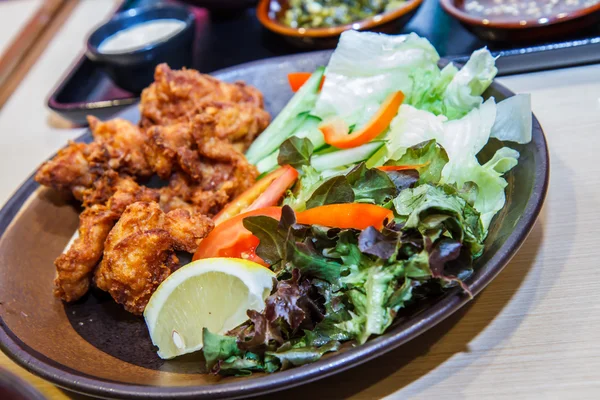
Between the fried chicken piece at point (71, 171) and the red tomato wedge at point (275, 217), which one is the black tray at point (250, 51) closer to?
the fried chicken piece at point (71, 171)

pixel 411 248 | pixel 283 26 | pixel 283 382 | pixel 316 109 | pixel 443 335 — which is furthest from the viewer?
pixel 283 26

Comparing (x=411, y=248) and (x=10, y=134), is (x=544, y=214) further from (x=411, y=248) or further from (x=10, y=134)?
(x=10, y=134)

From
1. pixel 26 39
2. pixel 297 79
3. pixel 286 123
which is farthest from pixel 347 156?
pixel 26 39

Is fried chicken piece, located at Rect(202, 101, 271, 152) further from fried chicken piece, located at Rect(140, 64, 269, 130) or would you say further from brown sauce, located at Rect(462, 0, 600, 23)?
brown sauce, located at Rect(462, 0, 600, 23)

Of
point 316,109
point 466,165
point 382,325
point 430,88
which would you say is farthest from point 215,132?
point 382,325

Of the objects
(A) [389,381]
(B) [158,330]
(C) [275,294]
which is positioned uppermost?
(C) [275,294]

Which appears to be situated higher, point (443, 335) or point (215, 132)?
point (215, 132)

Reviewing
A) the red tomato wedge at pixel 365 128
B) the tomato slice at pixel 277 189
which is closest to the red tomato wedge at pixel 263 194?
the tomato slice at pixel 277 189

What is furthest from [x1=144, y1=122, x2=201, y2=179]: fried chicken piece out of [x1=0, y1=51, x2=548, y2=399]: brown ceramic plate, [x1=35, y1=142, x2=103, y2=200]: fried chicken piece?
[x1=0, y1=51, x2=548, y2=399]: brown ceramic plate
